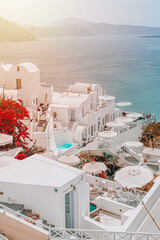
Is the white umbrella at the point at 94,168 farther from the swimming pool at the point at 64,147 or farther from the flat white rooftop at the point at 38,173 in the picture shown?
the flat white rooftop at the point at 38,173

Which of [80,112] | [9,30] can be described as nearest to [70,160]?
[80,112]

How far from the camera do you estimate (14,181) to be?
10.7 metres

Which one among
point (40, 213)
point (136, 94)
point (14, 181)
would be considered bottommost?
point (136, 94)

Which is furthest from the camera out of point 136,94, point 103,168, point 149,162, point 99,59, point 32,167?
point 99,59

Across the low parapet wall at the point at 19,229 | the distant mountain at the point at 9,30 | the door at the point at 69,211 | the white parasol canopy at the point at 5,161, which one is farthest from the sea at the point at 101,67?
the low parapet wall at the point at 19,229

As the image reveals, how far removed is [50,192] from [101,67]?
121 metres

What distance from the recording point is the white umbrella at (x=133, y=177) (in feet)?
52.2

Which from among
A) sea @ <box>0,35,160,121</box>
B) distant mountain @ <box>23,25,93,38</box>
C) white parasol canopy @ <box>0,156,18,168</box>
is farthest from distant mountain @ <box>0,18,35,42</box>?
white parasol canopy @ <box>0,156,18,168</box>

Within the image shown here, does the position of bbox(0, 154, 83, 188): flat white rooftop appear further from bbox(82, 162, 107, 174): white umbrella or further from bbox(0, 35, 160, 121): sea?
bbox(0, 35, 160, 121): sea

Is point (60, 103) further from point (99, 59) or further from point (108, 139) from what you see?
point (99, 59)

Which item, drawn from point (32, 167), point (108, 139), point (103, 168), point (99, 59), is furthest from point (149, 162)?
point (99, 59)

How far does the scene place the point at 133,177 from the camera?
643 inches

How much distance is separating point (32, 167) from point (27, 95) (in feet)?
54.8

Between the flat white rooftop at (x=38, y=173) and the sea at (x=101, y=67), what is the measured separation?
196 feet
